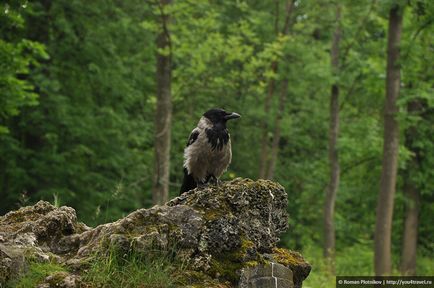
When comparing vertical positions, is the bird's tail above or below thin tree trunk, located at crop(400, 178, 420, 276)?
above

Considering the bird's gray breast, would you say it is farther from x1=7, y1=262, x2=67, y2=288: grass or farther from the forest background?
the forest background

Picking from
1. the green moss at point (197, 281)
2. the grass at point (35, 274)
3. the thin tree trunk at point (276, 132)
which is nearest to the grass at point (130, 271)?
the green moss at point (197, 281)

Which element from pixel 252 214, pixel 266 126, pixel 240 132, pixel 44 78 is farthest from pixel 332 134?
pixel 252 214

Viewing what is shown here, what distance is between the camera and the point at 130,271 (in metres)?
5.77

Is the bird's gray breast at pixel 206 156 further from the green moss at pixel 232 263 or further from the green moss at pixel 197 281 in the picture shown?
the green moss at pixel 197 281

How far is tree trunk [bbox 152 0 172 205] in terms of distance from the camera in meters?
16.2

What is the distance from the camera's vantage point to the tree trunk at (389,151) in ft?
55.7

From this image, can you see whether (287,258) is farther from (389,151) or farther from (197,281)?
(389,151)

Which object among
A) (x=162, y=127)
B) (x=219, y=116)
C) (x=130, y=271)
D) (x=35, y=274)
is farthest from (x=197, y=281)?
(x=162, y=127)

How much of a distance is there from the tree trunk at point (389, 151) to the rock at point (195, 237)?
35.3ft

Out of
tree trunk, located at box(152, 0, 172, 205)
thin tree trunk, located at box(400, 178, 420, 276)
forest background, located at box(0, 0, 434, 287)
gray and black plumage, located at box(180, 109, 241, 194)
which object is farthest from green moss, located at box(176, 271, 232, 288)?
thin tree trunk, located at box(400, 178, 420, 276)

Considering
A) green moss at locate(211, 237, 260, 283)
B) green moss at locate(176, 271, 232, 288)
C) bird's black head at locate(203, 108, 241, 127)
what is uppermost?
bird's black head at locate(203, 108, 241, 127)

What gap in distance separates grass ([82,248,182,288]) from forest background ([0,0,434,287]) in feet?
33.7

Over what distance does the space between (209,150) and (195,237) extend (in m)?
2.12
